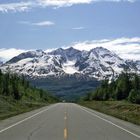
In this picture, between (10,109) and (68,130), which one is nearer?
(68,130)

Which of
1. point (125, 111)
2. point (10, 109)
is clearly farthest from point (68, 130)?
point (10, 109)

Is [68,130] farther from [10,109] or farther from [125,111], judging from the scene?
[10,109]

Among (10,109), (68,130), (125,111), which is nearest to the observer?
(68,130)

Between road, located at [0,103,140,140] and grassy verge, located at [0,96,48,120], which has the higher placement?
road, located at [0,103,140,140]

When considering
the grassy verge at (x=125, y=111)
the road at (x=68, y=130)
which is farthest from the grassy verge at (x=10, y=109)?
the grassy verge at (x=125, y=111)

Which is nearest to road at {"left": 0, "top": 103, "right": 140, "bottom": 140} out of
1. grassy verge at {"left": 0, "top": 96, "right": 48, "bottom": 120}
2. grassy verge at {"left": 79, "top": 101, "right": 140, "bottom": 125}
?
grassy verge at {"left": 79, "top": 101, "right": 140, "bottom": 125}

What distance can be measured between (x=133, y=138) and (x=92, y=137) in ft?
6.38

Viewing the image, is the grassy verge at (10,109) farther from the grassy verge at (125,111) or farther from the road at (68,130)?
the grassy verge at (125,111)

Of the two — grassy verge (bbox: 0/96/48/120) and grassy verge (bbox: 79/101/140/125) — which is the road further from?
grassy verge (bbox: 0/96/48/120)

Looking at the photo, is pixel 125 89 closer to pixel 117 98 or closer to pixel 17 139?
pixel 117 98

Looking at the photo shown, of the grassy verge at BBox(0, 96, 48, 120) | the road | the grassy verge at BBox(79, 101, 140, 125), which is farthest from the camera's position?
the grassy verge at BBox(0, 96, 48, 120)

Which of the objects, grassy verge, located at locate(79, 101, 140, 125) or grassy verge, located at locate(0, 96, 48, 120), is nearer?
grassy verge, located at locate(79, 101, 140, 125)

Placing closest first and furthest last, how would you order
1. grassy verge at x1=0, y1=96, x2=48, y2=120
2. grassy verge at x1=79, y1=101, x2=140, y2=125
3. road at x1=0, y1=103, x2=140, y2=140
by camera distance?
1. road at x1=0, y1=103, x2=140, y2=140
2. grassy verge at x1=79, y1=101, x2=140, y2=125
3. grassy verge at x1=0, y1=96, x2=48, y2=120

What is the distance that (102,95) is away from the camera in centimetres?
15750
